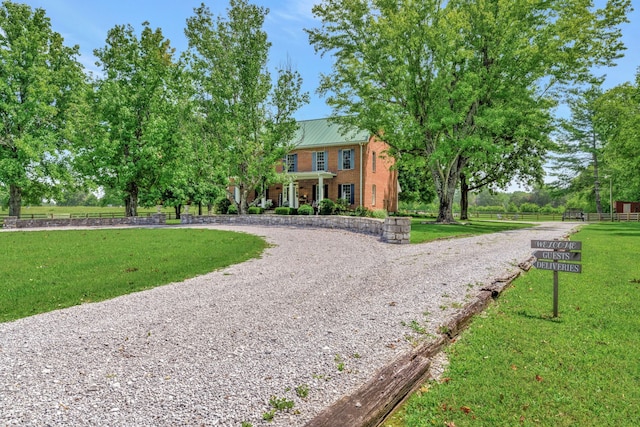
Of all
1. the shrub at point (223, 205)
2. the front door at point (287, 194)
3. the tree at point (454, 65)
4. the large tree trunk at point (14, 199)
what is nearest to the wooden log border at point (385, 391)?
the tree at point (454, 65)

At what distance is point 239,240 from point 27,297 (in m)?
8.48

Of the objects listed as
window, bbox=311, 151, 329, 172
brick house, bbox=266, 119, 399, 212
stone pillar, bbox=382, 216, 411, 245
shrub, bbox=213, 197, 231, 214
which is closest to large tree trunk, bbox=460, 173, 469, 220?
brick house, bbox=266, 119, 399, 212

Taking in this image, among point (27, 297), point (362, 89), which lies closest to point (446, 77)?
point (362, 89)

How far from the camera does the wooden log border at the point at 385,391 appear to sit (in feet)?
8.94

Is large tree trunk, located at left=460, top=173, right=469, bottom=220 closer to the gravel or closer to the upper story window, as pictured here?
the upper story window

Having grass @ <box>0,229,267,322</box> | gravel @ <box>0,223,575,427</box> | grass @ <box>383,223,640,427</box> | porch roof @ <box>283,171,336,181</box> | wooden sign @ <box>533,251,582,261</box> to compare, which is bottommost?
grass @ <box>383,223,640,427</box>

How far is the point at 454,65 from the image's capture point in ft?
76.2

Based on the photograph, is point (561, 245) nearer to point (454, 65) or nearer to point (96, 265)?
point (96, 265)

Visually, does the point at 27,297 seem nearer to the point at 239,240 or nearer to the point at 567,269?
the point at 239,240

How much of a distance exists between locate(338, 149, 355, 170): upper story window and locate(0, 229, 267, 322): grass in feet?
53.3

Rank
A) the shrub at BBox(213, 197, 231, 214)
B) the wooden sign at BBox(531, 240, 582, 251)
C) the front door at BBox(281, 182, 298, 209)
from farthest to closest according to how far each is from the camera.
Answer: the shrub at BBox(213, 197, 231, 214)
the front door at BBox(281, 182, 298, 209)
the wooden sign at BBox(531, 240, 582, 251)

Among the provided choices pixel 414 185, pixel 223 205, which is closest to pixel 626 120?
pixel 414 185

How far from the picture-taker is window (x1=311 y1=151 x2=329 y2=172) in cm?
3088

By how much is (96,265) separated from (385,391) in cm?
954
